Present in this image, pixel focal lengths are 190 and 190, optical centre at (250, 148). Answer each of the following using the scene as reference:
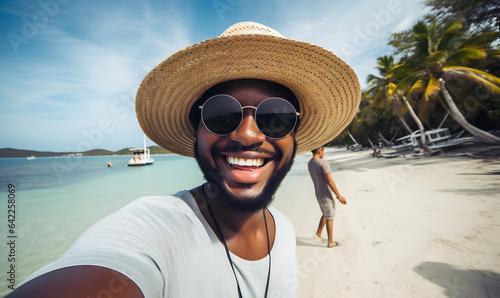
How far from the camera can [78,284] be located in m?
0.60

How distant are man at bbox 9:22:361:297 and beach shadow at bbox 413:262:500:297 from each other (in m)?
2.54

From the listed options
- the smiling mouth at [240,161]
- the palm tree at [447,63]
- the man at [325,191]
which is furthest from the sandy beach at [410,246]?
the palm tree at [447,63]

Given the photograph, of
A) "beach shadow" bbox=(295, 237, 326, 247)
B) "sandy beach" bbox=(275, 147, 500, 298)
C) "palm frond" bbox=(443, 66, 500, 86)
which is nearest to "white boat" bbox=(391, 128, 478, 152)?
"palm frond" bbox=(443, 66, 500, 86)

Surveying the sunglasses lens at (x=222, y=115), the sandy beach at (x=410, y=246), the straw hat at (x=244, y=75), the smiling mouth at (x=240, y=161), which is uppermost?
the straw hat at (x=244, y=75)

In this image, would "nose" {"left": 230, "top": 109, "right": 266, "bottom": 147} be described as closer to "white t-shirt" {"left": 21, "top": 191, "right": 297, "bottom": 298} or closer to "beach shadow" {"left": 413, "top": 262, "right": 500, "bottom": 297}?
"white t-shirt" {"left": 21, "top": 191, "right": 297, "bottom": 298}

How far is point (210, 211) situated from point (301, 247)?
10.9 feet

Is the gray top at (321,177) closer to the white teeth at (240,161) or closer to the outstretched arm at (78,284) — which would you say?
the white teeth at (240,161)

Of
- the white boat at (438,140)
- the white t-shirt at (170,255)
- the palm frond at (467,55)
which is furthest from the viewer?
the white boat at (438,140)

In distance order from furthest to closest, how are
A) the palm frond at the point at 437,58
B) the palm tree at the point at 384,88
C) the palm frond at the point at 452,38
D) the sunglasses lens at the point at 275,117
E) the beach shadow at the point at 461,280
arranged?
the palm tree at the point at 384,88 → the palm frond at the point at 452,38 → the palm frond at the point at 437,58 → the beach shadow at the point at 461,280 → the sunglasses lens at the point at 275,117

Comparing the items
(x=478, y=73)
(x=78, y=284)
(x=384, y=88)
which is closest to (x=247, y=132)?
(x=78, y=284)

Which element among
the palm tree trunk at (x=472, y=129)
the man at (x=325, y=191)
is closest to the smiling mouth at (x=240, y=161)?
the man at (x=325, y=191)

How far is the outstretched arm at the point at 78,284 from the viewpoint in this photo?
1.84ft

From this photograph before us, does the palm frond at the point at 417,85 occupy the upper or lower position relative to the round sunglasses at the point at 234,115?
upper

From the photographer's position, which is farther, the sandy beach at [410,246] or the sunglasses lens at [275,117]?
the sandy beach at [410,246]
